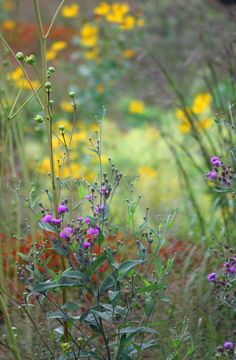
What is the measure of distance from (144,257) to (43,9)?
10.2m

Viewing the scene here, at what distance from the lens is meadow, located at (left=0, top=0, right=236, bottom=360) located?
2.05 m

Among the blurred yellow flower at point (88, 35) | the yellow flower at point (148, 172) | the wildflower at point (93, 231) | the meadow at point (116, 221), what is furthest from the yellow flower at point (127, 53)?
the wildflower at point (93, 231)

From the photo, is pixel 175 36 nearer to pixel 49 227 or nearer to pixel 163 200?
pixel 163 200

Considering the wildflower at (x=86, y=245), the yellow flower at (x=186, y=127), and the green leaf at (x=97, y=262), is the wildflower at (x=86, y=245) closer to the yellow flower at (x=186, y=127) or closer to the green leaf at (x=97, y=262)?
the green leaf at (x=97, y=262)

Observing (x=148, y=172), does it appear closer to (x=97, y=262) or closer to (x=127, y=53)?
(x=127, y=53)

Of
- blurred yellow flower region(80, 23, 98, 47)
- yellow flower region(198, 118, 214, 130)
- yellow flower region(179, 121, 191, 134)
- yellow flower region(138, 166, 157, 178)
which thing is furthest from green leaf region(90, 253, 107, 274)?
blurred yellow flower region(80, 23, 98, 47)

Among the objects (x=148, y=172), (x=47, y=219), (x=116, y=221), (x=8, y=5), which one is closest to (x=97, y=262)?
(x=47, y=219)

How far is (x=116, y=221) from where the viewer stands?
14.2 feet

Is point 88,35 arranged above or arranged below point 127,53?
above

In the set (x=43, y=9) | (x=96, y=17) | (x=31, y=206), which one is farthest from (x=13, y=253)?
(x=43, y=9)

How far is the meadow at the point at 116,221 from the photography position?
205 centimetres

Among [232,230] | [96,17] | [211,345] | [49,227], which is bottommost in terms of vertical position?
[211,345]

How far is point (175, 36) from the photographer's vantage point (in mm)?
9477

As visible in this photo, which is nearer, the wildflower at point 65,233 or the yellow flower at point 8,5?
the wildflower at point 65,233
